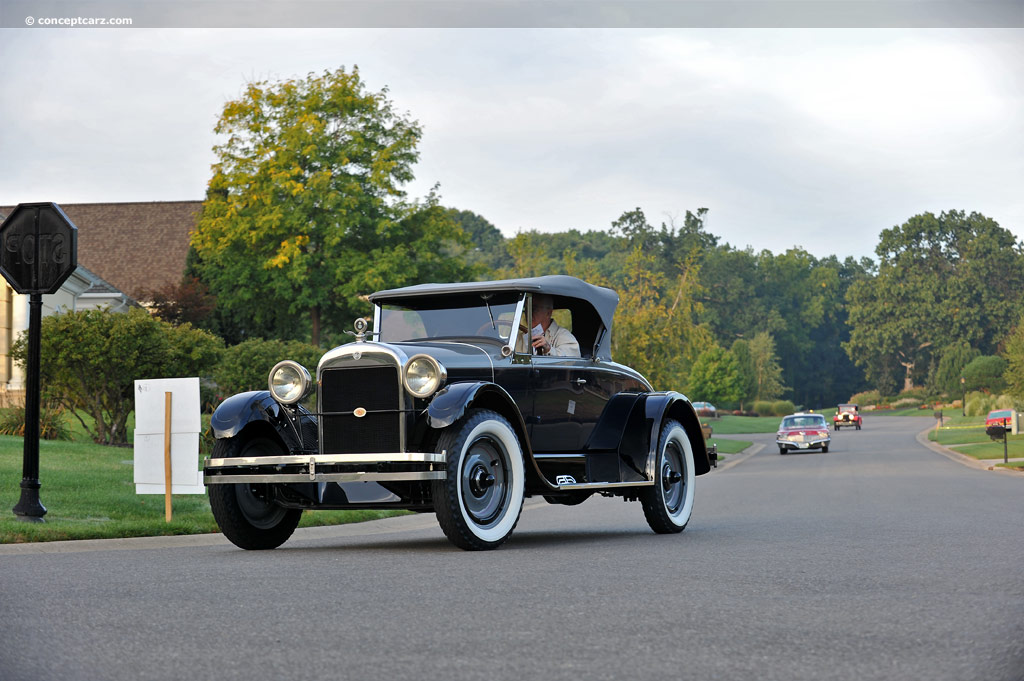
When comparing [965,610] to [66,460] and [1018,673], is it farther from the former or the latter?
[66,460]

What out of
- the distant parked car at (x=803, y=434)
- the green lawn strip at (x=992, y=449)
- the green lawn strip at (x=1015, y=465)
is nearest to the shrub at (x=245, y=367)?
the green lawn strip at (x=1015, y=465)

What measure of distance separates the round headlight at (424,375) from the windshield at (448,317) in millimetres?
1499

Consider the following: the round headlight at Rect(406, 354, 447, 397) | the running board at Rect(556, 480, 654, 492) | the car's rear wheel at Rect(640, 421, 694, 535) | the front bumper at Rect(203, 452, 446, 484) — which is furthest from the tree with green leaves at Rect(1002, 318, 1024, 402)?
the front bumper at Rect(203, 452, 446, 484)

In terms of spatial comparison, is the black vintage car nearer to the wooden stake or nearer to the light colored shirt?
the light colored shirt

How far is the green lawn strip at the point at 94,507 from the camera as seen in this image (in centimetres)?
1144

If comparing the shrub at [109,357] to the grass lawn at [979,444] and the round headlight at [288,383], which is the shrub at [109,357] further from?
the grass lawn at [979,444]

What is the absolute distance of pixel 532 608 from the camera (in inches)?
239

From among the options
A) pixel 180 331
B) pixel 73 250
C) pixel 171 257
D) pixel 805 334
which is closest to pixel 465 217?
pixel 805 334

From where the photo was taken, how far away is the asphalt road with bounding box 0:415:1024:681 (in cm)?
470

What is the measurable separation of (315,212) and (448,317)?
32197mm

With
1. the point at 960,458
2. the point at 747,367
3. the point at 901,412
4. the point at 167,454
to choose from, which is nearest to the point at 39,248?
the point at 167,454

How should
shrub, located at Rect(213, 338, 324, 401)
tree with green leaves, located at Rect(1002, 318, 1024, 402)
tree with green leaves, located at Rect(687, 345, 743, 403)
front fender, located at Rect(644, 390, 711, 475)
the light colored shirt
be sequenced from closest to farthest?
Result: the light colored shirt
front fender, located at Rect(644, 390, 711, 475)
shrub, located at Rect(213, 338, 324, 401)
tree with green leaves, located at Rect(1002, 318, 1024, 402)
tree with green leaves, located at Rect(687, 345, 743, 403)

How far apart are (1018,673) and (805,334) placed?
150 m

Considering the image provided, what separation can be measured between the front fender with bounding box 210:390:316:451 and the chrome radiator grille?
19.0 inches
